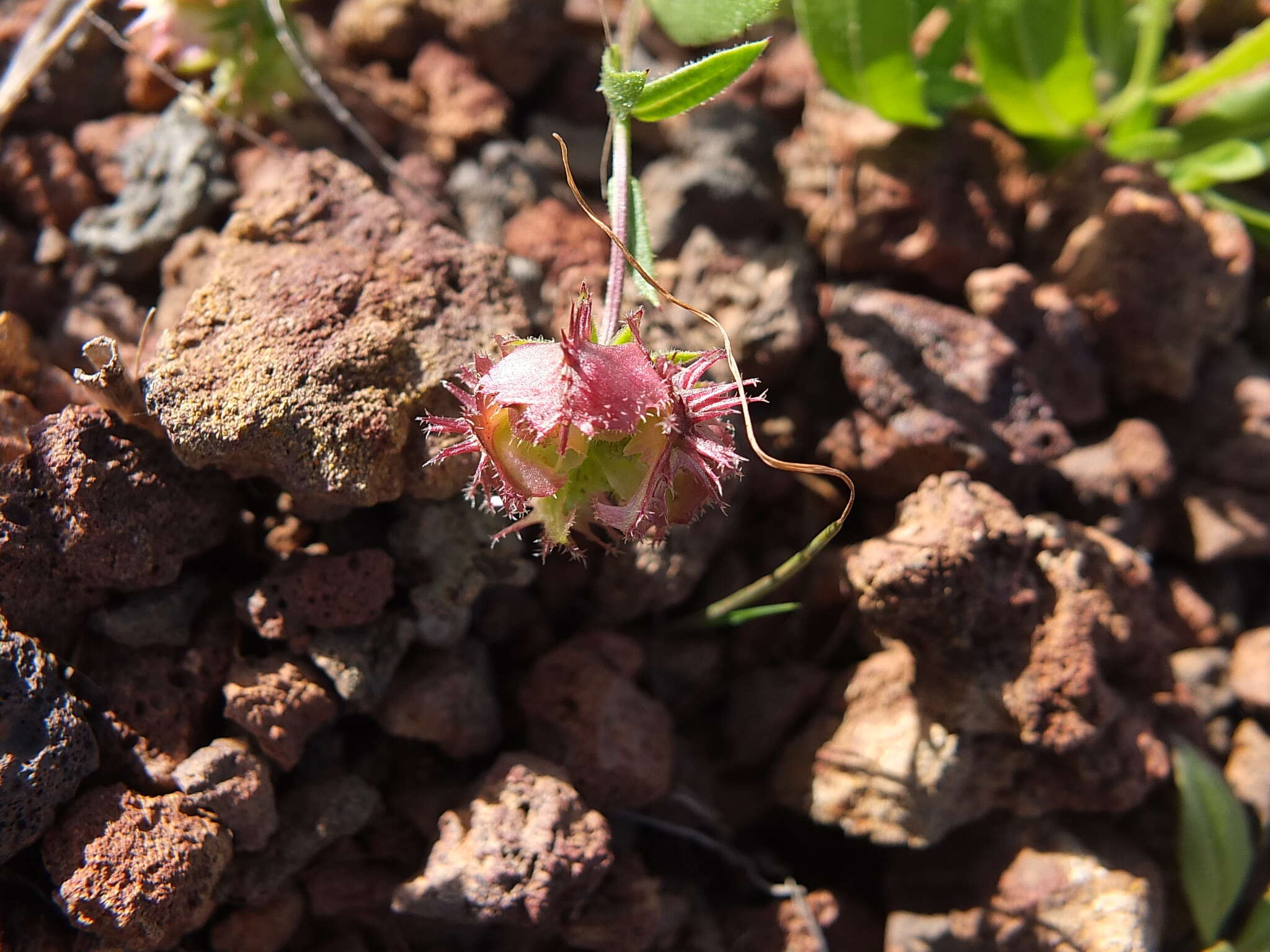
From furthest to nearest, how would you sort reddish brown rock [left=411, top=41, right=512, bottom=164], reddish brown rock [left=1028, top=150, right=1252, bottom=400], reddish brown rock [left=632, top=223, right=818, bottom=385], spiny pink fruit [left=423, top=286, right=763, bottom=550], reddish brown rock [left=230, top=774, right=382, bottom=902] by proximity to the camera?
1. reddish brown rock [left=411, top=41, right=512, bottom=164]
2. reddish brown rock [left=1028, top=150, right=1252, bottom=400]
3. reddish brown rock [left=632, top=223, right=818, bottom=385]
4. reddish brown rock [left=230, top=774, right=382, bottom=902]
5. spiny pink fruit [left=423, top=286, right=763, bottom=550]

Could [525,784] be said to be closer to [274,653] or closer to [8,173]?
[274,653]

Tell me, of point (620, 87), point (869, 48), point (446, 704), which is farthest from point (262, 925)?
point (869, 48)

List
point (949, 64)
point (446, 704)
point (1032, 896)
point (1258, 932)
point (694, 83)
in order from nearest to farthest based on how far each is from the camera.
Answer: point (694, 83) → point (446, 704) → point (1032, 896) → point (1258, 932) → point (949, 64)

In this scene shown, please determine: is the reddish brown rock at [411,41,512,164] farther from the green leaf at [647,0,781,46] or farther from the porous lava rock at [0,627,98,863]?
the porous lava rock at [0,627,98,863]

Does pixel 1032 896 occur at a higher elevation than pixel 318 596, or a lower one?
lower

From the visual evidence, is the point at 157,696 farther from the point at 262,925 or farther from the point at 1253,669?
the point at 1253,669

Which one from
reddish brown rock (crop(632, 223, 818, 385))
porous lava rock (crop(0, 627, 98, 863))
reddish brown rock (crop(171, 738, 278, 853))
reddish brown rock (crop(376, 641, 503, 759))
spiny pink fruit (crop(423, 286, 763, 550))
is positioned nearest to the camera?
spiny pink fruit (crop(423, 286, 763, 550))

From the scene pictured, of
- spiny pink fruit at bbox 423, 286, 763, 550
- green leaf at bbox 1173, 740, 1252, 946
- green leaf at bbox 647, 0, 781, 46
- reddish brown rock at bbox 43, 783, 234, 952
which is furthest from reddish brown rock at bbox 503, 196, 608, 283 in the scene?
green leaf at bbox 1173, 740, 1252, 946
